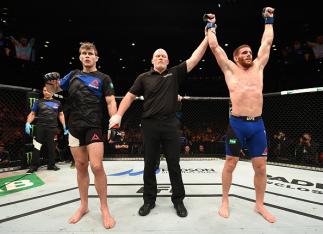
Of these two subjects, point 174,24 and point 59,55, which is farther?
point 59,55

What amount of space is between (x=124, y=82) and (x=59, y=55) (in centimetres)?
384

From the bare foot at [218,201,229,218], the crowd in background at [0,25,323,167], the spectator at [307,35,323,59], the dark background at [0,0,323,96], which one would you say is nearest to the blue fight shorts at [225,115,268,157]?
the bare foot at [218,201,229,218]

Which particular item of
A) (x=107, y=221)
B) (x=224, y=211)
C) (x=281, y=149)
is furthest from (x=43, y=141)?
(x=281, y=149)

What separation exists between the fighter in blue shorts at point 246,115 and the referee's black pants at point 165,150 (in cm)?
45

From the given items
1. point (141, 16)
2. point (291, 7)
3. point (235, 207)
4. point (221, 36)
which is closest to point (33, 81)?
point (141, 16)

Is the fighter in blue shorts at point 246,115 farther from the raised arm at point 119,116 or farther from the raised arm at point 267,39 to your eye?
the raised arm at point 119,116

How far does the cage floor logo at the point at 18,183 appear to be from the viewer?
10.1 feet

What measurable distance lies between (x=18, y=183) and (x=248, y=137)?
126 inches

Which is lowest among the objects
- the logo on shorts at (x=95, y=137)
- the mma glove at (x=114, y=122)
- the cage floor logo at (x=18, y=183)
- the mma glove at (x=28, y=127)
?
the cage floor logo at (x=18, y=183)

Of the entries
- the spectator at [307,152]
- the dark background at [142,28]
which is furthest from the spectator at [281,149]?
the dark background at [142,28]

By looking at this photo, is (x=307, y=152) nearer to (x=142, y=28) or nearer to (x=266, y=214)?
(x=266, y=214)

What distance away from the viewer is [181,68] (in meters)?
2.45

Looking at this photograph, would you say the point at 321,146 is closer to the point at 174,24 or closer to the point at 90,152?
the point at 174,24

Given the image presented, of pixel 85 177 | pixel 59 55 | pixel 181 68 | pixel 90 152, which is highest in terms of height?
pixel 59 55
